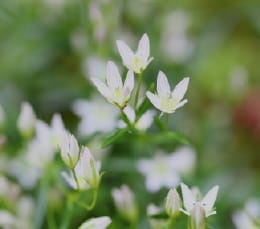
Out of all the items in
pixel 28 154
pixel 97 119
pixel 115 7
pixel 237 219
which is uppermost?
pixel 115 7

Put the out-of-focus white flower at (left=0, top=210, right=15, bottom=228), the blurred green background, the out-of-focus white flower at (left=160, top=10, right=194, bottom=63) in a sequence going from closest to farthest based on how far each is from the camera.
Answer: the out-of-focus white flower at (left=0, top=210, right=15, bottom=228), the blurred green background, the out-of-focus white flower at (left=160, top=10, right=194, bottom=63)

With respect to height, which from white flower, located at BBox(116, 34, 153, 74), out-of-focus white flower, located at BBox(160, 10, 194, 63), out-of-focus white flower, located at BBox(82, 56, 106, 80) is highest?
out-of-focus white flower, located at BBox(160, 10, 194, 63)

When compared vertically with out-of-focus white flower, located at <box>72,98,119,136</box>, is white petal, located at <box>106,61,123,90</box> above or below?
below

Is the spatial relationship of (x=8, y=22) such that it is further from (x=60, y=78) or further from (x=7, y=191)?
(x=7, y=191)

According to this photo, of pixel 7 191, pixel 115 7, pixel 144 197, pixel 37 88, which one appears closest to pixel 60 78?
pixel 37 88

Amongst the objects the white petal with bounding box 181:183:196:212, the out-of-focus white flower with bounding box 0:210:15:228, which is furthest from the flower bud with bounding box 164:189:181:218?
the out-of-focus white flower with bounding box 0:210:15:228

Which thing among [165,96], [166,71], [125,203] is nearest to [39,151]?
[125,203]

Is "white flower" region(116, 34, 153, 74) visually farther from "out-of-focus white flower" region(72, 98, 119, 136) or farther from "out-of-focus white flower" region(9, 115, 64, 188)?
"out-of-focus white flower" region(72, 98, 119, 136)
